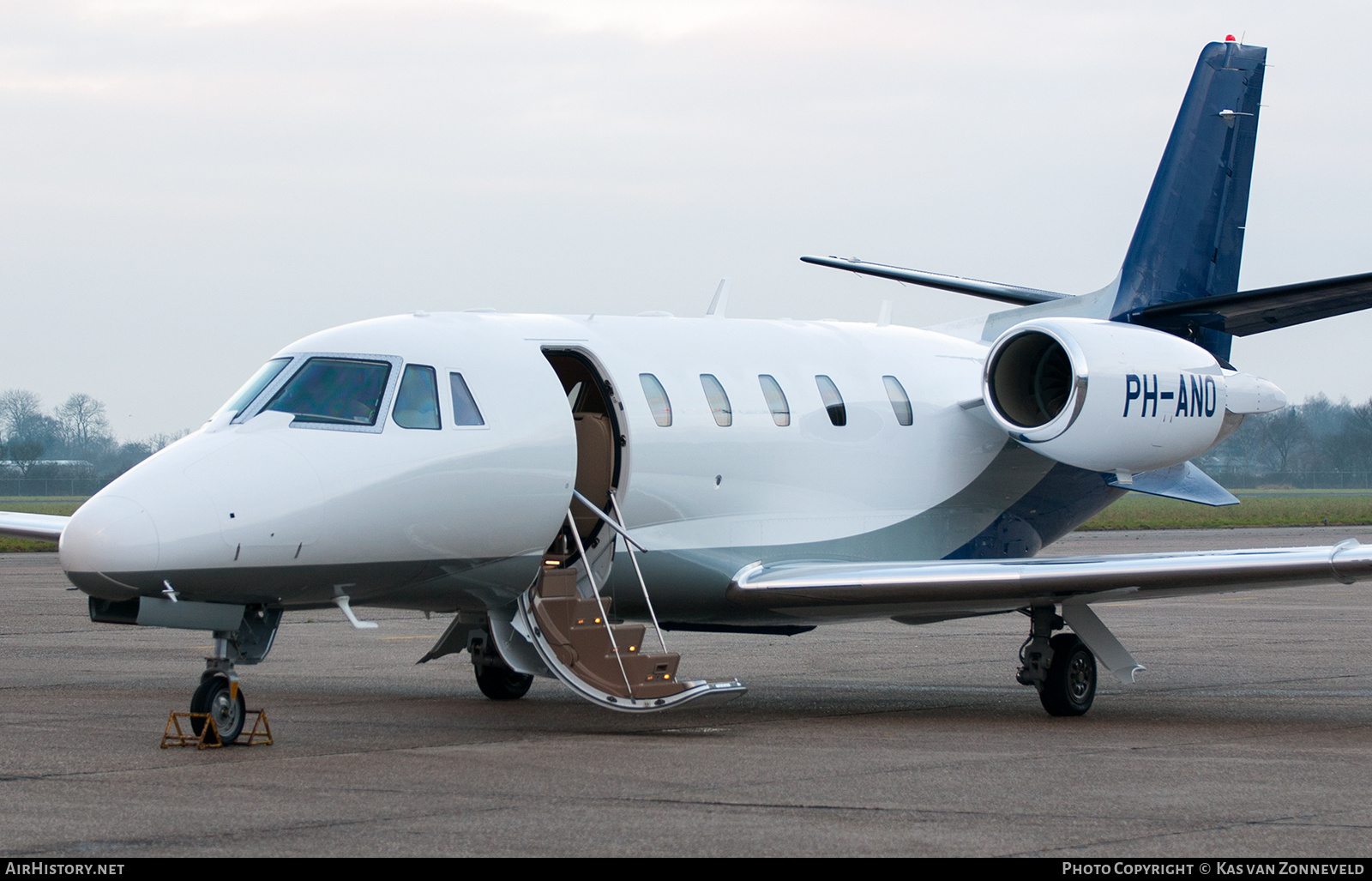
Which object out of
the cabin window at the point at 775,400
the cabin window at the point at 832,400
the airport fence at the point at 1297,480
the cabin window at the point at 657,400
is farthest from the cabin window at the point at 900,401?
the airport fence at the point at 1297,480

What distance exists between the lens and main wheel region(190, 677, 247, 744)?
1125 cm

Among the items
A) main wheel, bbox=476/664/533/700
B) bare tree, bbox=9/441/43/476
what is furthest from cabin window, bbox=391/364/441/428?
bare tree, bbox=9/441/43/476

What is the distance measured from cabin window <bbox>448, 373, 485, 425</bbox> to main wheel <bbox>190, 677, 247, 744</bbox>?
2483mm

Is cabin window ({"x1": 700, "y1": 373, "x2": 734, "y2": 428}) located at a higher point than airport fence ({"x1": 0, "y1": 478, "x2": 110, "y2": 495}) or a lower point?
higher

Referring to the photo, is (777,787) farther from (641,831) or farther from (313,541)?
(313,541)

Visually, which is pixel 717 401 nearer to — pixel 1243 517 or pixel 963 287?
pixel 963 287

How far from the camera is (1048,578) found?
523 inches

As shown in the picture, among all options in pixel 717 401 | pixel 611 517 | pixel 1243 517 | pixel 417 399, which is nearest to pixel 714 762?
pixel 611 517

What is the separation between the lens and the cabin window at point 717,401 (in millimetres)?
14220

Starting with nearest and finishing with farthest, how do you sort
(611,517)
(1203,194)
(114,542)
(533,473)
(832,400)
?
(114,542), (533,473), (611,517), (832,400), (1203,194)

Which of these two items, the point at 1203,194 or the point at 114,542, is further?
the point at 1203,194

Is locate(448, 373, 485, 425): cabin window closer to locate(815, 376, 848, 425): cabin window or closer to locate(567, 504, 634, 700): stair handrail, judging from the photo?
locate(567, 504, 634, 700): stair handrail

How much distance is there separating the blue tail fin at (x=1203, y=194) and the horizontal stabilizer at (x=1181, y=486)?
50.7 inches

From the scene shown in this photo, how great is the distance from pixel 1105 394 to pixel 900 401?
Result: 6.73ft
